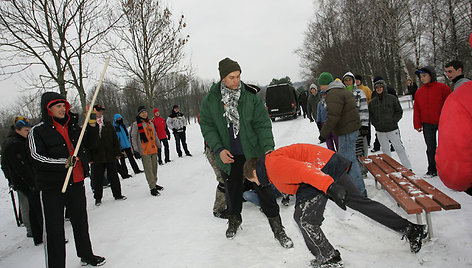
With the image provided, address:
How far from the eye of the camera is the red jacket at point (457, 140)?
4.71ft

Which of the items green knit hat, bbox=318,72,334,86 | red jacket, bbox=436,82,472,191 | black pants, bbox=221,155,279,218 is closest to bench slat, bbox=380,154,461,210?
red jacket, bbox=436,82,472,191

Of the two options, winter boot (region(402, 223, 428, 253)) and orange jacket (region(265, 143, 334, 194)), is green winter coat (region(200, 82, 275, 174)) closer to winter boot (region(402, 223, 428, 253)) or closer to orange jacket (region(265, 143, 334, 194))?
orange jacket (region(265, 143, 334, 194))

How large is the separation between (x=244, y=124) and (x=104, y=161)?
3998 millimetres

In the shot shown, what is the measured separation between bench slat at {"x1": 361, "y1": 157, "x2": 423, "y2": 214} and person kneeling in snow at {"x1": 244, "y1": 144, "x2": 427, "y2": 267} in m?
0.14

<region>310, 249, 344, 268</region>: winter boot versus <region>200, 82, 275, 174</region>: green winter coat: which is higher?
<region>200, 82, 275, 174</region>: green winter coat

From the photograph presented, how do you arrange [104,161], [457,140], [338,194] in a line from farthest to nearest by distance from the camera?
1. [104,161]
2. [338,194]
3. [457,140]

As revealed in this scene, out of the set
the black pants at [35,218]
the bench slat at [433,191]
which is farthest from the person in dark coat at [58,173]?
the bench slat at [433,191]

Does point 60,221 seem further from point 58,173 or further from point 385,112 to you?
point 385,112

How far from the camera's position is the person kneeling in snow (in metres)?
2.50

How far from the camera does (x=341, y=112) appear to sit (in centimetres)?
407

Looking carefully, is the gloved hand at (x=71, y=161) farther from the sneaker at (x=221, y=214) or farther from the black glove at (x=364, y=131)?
the black glove at (x=364, y=131)

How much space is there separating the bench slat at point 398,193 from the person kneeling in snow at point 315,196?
5.5 inches

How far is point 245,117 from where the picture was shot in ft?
10.8

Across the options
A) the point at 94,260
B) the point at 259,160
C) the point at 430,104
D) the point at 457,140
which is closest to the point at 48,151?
the point at 94,260
